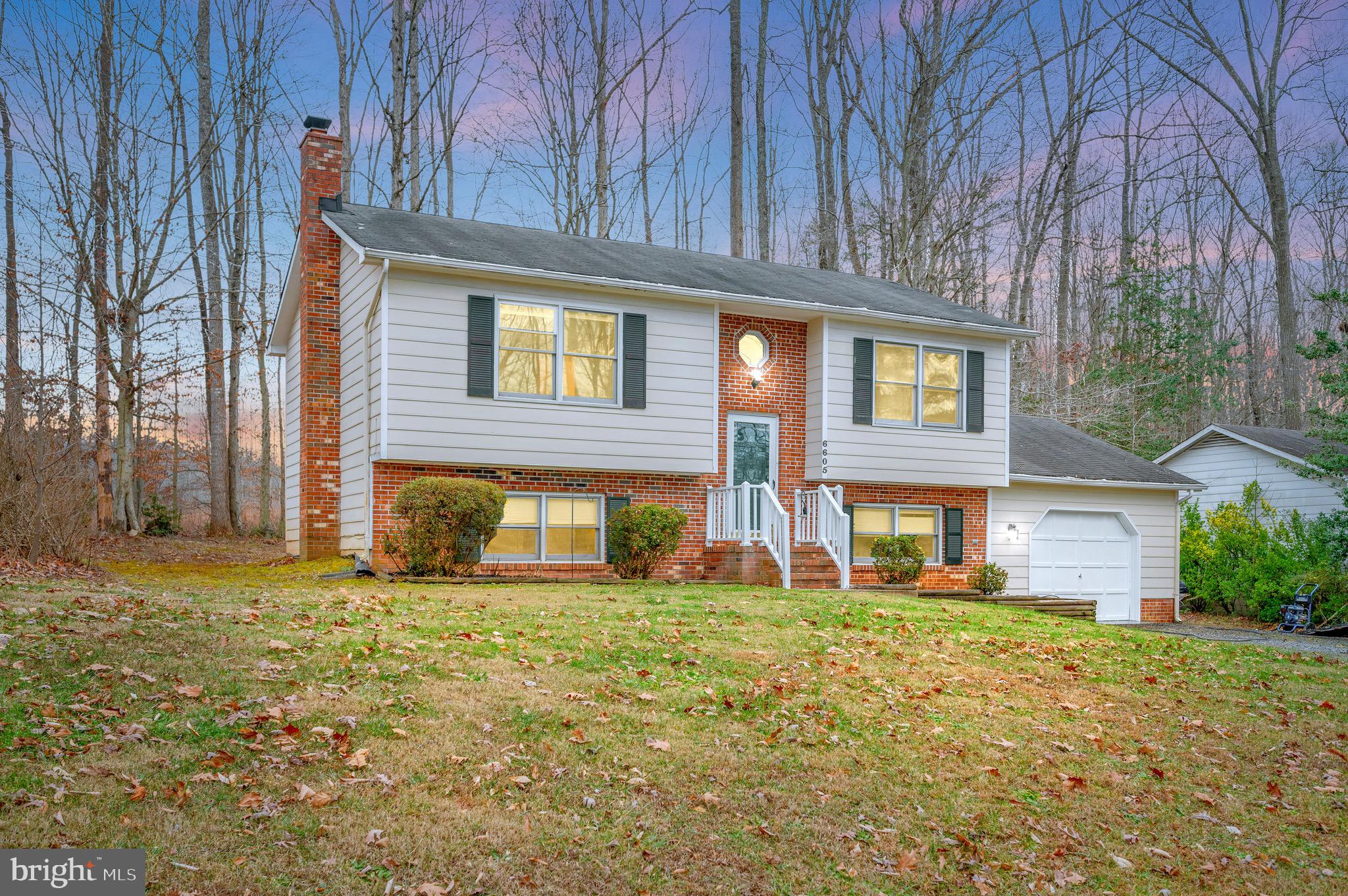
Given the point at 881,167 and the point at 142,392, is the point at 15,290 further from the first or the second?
the point at 881,167

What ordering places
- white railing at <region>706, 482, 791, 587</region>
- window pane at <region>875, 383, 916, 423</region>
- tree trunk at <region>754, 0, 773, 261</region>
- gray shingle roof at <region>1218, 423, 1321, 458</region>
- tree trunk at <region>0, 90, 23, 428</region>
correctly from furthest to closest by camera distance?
tree trunk at <region>754, 0, 773, 261</region> → gray shingle roof at <region>1218, 423, 1321, 458</region> → window pane at <region>875, 383, 916, 423</region> → white railing at <region>706, 482, 791, 587</region> → tree trunk at <region>0, 90, 23, 428</region>

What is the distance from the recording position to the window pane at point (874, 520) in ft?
54.5

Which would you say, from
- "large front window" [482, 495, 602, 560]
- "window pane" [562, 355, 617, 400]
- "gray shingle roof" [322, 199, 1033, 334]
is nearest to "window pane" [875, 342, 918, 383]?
"gray shingle roof" [322, 199, 1033, 334]

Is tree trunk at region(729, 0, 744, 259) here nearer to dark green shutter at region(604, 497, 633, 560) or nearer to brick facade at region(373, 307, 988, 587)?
brick facade at region(373, 307, 988, 587)

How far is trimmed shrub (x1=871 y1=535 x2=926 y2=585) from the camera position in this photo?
15.3 m

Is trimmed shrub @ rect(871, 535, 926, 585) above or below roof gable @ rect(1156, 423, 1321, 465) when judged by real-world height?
below

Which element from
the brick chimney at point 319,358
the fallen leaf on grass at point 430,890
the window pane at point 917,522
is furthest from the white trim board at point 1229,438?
the fallen leaf on grass at point 430,890

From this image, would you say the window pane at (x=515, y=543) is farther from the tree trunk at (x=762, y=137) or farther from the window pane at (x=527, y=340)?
the tree trunk at (x=762, y=137)

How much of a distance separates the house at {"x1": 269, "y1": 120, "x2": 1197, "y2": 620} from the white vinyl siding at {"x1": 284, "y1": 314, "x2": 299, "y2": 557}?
0.13 m

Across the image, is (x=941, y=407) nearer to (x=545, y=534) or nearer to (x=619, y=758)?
(x=545, y=534)

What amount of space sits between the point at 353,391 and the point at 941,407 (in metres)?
9.61

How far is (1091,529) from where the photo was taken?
19.1 meters

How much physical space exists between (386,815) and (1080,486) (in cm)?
1693

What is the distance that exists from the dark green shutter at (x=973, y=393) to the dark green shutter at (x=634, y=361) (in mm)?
6010
